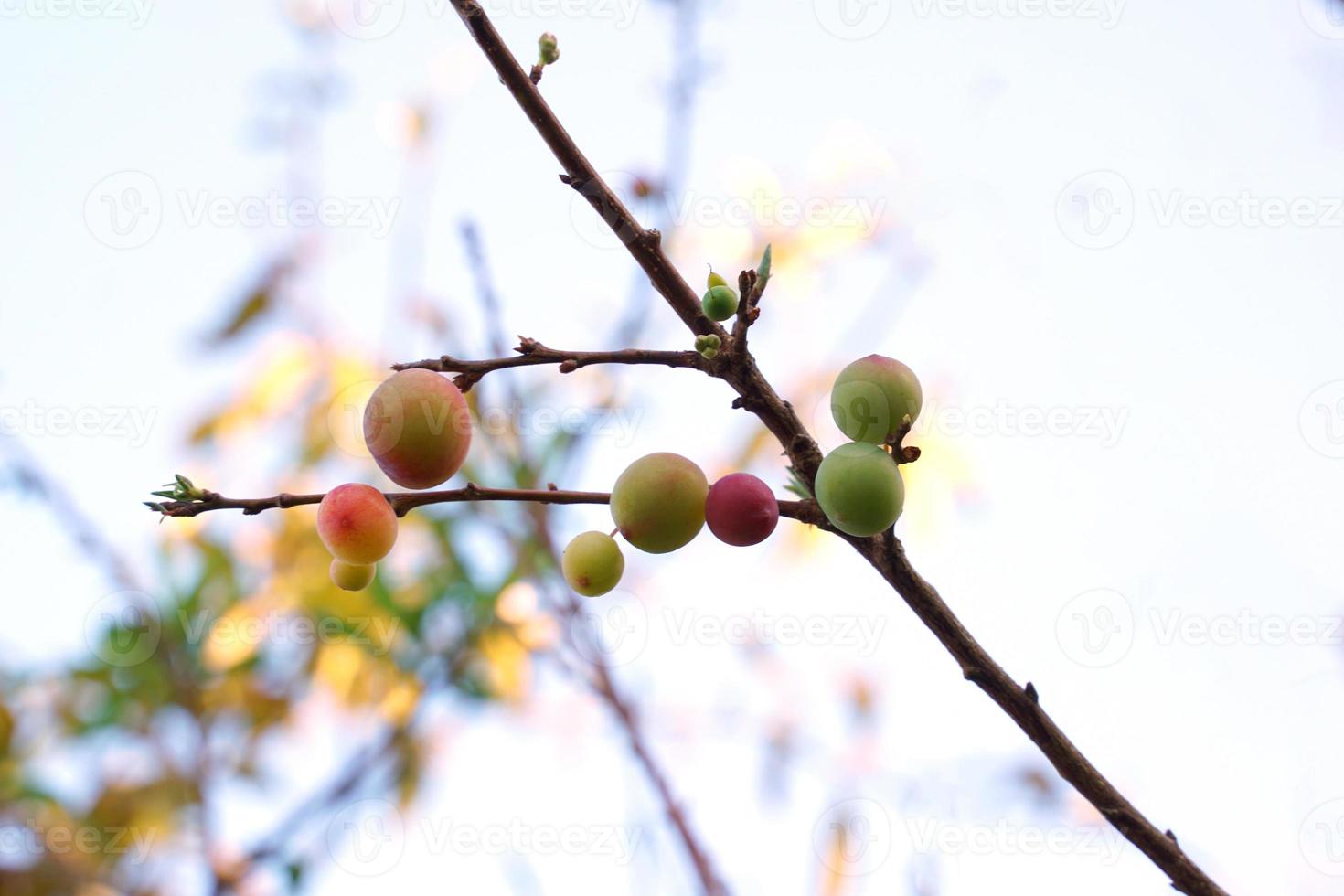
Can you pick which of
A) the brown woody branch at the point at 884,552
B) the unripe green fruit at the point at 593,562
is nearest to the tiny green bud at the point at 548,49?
the brown woody branch at the point at 884,552

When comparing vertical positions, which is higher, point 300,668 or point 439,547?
point 439,547

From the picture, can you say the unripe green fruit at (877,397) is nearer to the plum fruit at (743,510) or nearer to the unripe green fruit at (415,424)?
the plum fruit at (743,510)

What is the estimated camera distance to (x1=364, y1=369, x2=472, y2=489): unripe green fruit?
0.92m

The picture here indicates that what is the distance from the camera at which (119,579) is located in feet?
6.23

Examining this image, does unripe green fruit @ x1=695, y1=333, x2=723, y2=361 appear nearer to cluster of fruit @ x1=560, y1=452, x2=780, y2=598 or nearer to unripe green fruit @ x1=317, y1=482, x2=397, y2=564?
cluster of fruit @ x1=560, y1=452, x2=780, y2=598

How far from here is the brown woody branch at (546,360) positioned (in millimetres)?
826

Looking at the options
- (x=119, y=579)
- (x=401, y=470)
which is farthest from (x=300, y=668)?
(x=401, y=470)

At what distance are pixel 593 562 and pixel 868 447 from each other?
0.31m

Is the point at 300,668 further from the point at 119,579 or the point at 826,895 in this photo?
the point at 826,895

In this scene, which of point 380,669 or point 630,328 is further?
point 380,669

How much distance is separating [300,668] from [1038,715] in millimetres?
1960

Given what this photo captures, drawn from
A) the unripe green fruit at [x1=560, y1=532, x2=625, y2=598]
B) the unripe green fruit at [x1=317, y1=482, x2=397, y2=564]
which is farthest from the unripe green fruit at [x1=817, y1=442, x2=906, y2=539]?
the unripe green fruit at [x1=317, y1=482, x2=397, y2=564]

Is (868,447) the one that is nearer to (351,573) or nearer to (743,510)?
(743,510)

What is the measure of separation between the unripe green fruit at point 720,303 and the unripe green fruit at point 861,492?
0.51ft
